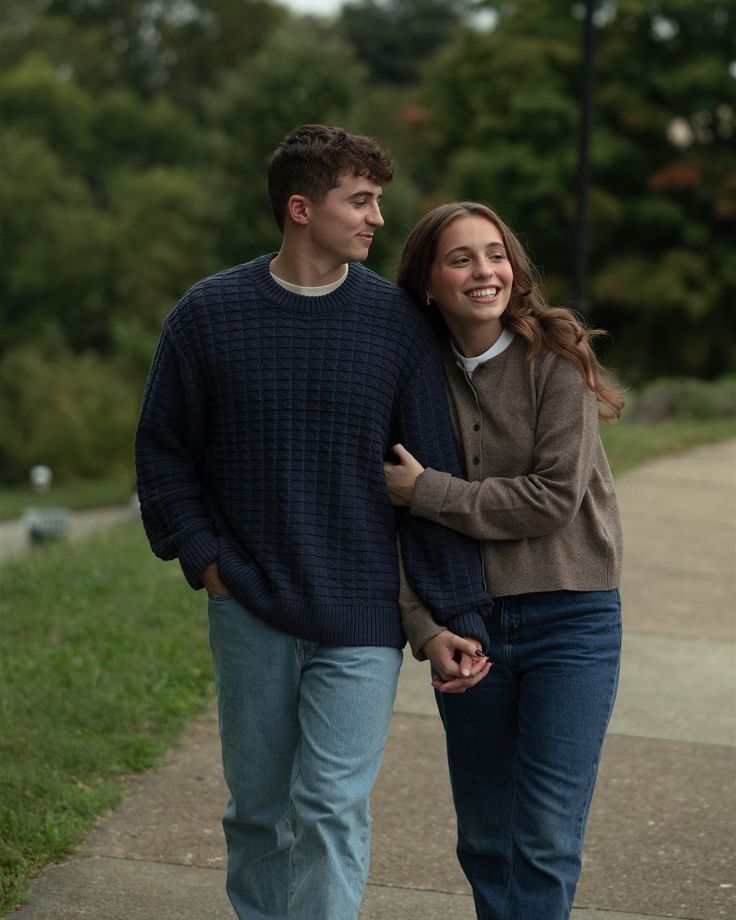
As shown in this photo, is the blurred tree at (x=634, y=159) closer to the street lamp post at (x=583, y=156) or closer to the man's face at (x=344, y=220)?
the street lamp post at (x=583, y=156)

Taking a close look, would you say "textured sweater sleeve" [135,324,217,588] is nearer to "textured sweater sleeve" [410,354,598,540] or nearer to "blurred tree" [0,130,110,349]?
"textured sweater sleeve" [410,354,598,540]

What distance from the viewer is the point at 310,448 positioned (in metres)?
3.01

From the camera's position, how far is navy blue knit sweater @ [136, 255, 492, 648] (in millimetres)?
3006

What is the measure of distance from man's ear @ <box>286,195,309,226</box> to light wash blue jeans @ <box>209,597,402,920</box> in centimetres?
79

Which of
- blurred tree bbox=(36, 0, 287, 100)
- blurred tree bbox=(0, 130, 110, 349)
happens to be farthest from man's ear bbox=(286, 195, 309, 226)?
blurred tree bbox=(36, 0, 287, 100)

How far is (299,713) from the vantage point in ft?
10.1

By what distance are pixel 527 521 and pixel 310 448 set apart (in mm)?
453

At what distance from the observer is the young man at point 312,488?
9.83ft

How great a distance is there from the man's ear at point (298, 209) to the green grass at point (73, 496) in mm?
35133

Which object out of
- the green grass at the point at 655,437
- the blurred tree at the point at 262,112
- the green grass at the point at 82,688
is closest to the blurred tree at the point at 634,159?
the blurred tree at the point at 262,112

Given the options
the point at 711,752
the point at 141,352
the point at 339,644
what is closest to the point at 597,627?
the point at 339,644

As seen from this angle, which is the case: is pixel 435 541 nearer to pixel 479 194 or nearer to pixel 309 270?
pixel 309 270

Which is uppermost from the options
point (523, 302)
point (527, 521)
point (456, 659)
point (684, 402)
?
point (523, 302)

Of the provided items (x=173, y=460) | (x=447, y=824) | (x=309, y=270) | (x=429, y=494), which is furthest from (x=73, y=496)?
(x=429, y=494)
